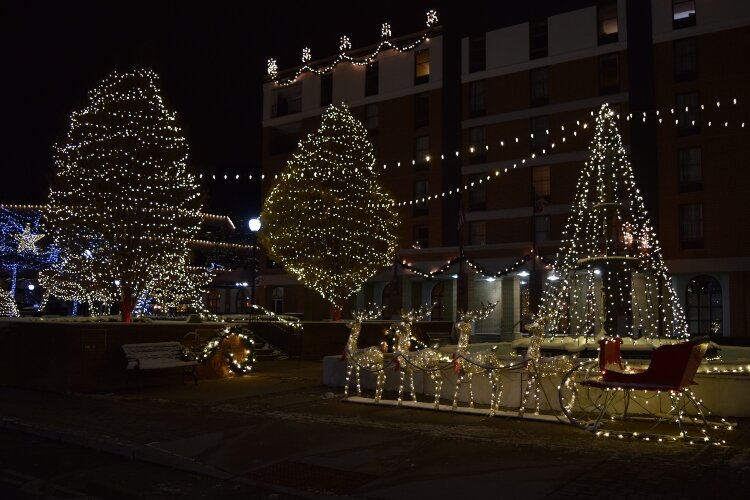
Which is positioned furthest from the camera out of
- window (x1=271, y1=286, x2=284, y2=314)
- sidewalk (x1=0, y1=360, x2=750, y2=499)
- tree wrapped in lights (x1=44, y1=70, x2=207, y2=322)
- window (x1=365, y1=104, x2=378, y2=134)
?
window (x1=271, y1=286, x2=284, y2=314)

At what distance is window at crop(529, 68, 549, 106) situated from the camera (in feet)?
140

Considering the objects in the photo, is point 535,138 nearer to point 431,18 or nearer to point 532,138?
point 532,138

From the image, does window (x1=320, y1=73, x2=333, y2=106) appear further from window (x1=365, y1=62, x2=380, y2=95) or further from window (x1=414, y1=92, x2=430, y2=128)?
window (x1=414, y1=92, x2=430, y2=128)

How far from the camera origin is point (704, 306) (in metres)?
37.6

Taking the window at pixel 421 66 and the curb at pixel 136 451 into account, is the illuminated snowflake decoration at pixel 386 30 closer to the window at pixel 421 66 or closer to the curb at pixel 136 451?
the window at pixel 421 66

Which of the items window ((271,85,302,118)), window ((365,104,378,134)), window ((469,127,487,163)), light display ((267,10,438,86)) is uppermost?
light display ((267,10,438,86))

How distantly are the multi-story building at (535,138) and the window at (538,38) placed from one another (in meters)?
0.09

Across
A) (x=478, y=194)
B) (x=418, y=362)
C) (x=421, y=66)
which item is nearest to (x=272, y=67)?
(x=421, y=66)

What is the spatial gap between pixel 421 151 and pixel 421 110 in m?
2.74

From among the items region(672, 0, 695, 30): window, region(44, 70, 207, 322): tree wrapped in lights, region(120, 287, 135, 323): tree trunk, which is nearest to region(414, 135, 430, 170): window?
region(672, 0, 695, 30): window

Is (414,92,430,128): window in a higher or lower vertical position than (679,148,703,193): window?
higher

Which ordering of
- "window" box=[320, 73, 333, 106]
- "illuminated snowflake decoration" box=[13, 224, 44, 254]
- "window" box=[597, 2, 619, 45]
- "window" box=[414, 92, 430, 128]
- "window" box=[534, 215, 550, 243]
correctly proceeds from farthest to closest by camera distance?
"window" box=[320, 73, 333, 106], "window" box=[414, 92, 430, 128], "illuminated snowflake decoration" box=[13, 224, 44, 254], "window" box=[534, 215, 550, 243], "window" box=[597, 2, 619, 45]

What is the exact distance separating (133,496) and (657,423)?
24.2 feet

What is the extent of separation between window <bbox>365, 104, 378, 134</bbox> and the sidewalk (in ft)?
121
